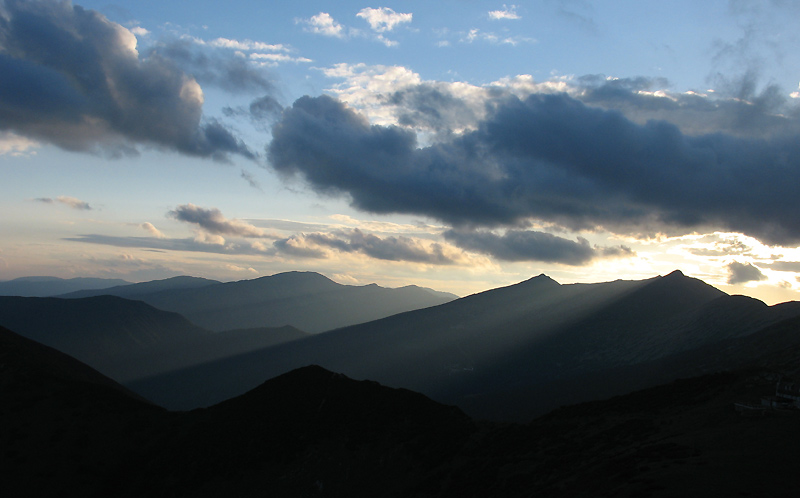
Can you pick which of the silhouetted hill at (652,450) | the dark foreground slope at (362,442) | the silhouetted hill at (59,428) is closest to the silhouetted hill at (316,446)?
the dark foreground slope at (362,442)

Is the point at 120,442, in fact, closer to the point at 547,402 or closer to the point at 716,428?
the point at 716,428

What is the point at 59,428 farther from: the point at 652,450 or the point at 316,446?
the point at 652,450

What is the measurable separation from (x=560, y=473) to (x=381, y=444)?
87.6 feet

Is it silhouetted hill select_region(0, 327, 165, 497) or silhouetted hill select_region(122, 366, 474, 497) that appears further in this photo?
silhouetted hill select_region(0, 327, 165, 497)

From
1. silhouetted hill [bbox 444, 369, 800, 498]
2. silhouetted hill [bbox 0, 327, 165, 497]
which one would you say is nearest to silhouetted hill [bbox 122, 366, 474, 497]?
silhouetted hill [bbox 0, 327, 165, 497]

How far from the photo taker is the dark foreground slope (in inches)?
1205

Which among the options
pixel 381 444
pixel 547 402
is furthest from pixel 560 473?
pixel 547 402

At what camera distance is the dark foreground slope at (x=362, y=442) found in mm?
30597

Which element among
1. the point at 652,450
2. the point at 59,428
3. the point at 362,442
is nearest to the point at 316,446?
the point at 362,442

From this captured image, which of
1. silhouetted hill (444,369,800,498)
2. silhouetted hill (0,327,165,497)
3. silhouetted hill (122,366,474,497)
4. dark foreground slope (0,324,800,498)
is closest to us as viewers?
silhouetted hill (444,369,800,498)

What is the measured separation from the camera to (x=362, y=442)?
57281mm

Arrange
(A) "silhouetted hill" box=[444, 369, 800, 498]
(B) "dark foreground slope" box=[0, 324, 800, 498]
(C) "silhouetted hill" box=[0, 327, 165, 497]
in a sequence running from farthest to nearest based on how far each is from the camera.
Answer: (C) "silhouetted hill" box=[0, 327, 165, 497] → (B) "dark foreground slope" box=[0, 324, 800, 498] → (A) "silhouetted hill" box=[444, 369, 800, 498]

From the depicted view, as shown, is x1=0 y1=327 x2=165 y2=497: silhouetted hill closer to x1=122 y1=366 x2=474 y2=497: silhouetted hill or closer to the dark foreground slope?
the dark foreground slope

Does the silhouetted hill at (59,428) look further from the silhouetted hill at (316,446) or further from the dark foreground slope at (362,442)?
the silhouetted hill at (316,446)
